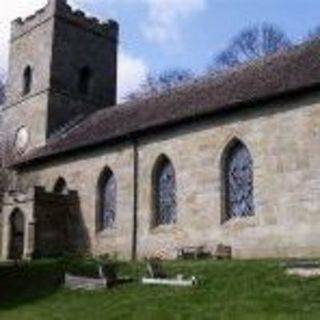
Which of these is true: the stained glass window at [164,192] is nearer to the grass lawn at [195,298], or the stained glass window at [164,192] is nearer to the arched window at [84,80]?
the grass lawn at [195,298]

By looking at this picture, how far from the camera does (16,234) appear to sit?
105ft

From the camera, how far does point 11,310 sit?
1802cm

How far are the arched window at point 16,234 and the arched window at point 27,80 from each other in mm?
10091

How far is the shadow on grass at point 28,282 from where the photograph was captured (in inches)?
773

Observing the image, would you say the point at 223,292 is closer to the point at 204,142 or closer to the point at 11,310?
the point at 11,310

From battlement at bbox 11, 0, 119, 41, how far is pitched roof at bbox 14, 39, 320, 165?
6.83 meters

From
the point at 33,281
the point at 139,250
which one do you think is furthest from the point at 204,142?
the point at 33,281

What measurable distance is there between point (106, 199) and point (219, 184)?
264 inches

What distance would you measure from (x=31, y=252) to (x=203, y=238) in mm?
7829

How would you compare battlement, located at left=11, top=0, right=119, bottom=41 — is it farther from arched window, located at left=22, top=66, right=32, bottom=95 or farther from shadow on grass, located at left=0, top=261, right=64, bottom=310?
shadow on grass, located at left=0, top=261, right=64, bottom=310

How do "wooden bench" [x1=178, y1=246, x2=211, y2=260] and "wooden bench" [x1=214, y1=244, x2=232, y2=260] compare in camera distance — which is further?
"wooden bench" [x1=178, y1=246, x2=211, y2=260]

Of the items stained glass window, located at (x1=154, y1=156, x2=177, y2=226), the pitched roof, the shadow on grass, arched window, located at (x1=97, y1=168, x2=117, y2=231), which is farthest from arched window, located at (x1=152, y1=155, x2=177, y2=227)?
the shadow on grass

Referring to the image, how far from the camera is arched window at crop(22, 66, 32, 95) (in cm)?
4020

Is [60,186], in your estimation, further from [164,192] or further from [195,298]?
[195,298]
